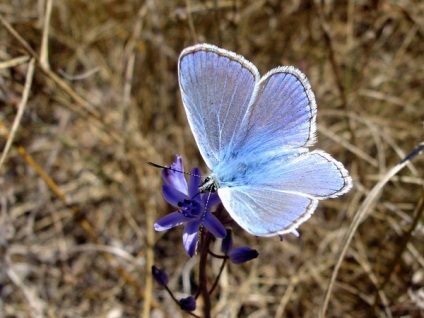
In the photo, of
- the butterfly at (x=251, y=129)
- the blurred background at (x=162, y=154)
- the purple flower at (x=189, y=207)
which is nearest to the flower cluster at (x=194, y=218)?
the purple flower at (x=189, y=207)

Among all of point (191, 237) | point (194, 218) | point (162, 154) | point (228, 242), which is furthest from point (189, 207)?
point (162, 154)

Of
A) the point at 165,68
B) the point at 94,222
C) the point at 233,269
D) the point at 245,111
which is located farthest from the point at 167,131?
the point at 245,111

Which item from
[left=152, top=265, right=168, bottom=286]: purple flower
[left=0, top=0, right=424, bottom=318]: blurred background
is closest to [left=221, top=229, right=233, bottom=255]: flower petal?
[left=152, top=265, right=168, bottom=286]: purple flower

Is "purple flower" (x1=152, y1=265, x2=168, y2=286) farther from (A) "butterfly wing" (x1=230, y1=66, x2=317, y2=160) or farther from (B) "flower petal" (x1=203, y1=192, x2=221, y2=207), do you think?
(A) "butterfly wing" (x1=230, y1=66, x2=317, y2=160)

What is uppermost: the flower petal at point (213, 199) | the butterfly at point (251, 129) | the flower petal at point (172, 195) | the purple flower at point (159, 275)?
the butterfly at point (251, 129)

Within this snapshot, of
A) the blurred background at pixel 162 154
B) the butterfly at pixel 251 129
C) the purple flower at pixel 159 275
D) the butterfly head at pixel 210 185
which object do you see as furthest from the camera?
the blurred background at pixel 162 154

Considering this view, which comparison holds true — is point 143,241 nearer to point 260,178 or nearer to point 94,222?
point 94,222

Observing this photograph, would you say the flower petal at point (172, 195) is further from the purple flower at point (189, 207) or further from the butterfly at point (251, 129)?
the butterfly at point (251, 129)
